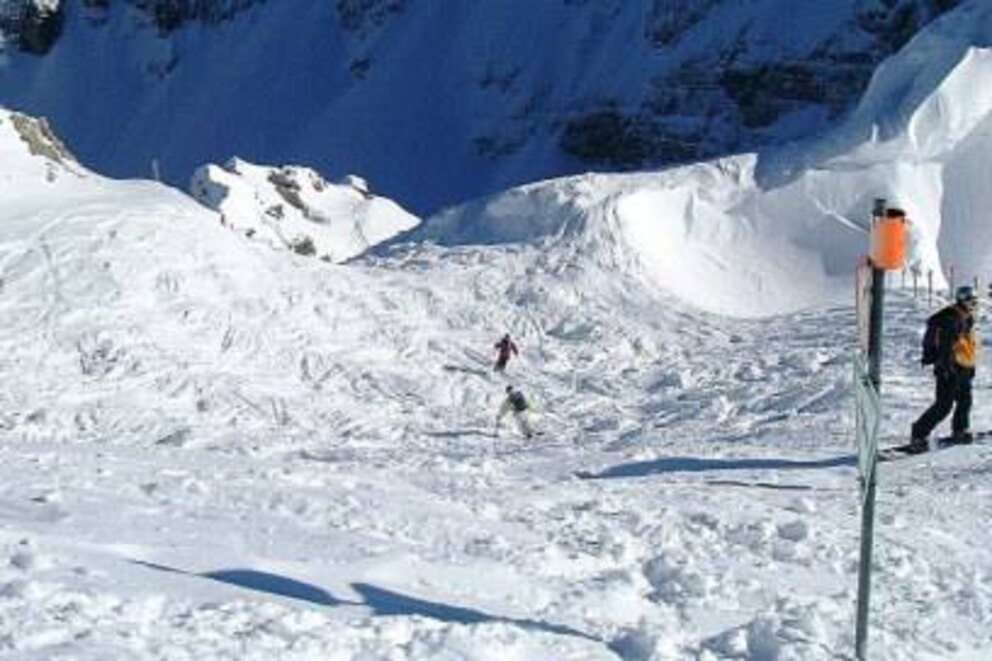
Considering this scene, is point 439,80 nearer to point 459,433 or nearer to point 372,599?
point 459,433

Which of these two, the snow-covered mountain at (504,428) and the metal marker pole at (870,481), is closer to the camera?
the metal marker pole at (870,481)

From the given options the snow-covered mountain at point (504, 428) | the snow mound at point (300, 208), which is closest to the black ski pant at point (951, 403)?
the snow-covered mountain at point (504, 428)

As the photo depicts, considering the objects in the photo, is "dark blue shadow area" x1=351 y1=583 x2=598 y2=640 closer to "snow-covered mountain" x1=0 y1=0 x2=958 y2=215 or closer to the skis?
the skis

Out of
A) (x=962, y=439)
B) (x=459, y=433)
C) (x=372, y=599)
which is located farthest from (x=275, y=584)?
(x=459, y=433)

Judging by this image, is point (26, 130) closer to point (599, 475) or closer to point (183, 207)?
point (183, 207)

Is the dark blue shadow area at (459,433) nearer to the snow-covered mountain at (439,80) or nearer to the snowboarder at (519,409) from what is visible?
the snowboarder at (519,409)

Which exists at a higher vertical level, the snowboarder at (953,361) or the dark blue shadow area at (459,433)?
the snowboarder at (953,361)

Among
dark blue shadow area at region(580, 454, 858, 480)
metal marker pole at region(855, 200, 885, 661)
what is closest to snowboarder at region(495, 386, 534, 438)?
dark blue shadow area at region(580, 454, 858, 480)

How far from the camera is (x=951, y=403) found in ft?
42.0

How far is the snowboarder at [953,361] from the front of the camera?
12562 millimetres

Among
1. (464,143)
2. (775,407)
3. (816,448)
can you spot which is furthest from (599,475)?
(464,143)

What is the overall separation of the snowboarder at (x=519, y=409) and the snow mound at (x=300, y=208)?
1076 inches

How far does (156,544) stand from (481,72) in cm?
6123

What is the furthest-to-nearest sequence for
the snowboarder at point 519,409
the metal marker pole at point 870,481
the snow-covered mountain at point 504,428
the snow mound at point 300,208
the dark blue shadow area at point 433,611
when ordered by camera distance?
the snow mound at point 300,208
the snowboarder at point 519,409
the snow-covered mountain at point 504,428
the dark blue shadow area at point 433,611
the metal marker pole at point 870,481
